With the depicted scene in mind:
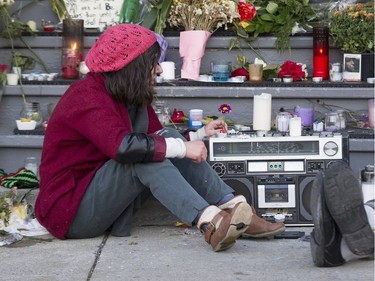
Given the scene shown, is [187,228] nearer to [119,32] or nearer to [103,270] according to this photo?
[103,270]

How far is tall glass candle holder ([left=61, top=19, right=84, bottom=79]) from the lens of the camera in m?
6.52

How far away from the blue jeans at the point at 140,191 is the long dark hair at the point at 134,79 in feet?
0.88

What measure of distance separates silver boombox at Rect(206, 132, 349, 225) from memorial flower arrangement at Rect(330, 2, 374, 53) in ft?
4.57

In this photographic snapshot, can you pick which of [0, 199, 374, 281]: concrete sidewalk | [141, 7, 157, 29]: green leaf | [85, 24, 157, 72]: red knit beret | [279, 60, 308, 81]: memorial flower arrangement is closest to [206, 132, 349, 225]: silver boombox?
[0, 199, 374, 281]: concrete sidewalk

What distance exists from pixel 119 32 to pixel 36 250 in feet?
3.77

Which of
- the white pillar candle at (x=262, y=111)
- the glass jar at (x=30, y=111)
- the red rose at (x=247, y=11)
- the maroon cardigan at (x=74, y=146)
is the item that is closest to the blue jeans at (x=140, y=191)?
the maroon cardigan at (x=74, y=146)

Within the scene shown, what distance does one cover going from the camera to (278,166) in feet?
16.5

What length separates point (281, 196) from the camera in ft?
16.5

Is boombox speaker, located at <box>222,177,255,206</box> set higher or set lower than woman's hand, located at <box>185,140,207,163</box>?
lower

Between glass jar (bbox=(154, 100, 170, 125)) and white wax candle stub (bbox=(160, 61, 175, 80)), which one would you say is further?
white wax candle stub (bbox=(160, 61, 175, 80))

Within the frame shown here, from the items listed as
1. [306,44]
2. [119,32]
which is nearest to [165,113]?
[306,44]

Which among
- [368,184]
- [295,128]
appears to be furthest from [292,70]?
[368,184]

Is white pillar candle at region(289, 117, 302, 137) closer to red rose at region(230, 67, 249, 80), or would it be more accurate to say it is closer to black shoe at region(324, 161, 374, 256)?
black shoe at region(324, 161, 374, 256)

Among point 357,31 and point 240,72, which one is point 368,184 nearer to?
point 357,31
